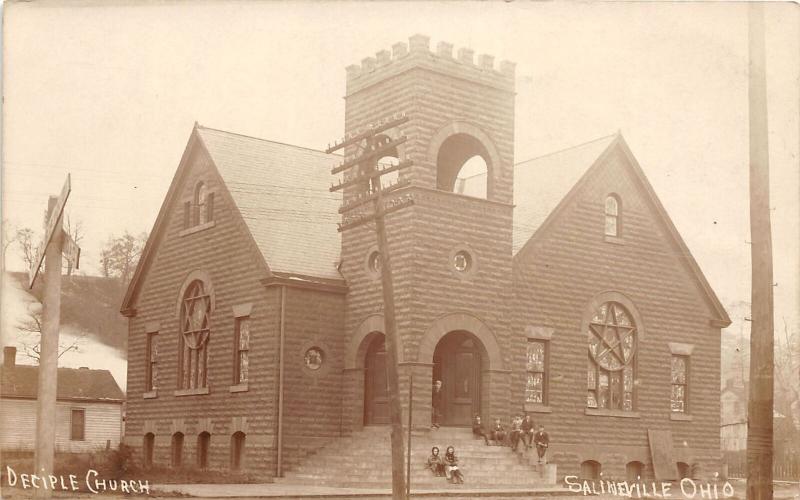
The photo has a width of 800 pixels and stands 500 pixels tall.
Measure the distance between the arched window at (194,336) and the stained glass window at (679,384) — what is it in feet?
44.3

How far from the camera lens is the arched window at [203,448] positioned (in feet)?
113

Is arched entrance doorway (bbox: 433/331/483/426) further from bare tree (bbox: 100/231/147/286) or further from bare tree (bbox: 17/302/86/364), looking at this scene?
bare tree (bbox: 17/302/86/364)

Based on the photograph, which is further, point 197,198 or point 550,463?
point 197,198

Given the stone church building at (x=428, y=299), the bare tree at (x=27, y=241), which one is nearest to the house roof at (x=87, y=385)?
the stone church building at (x=428, y=299)

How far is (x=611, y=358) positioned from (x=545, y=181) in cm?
536

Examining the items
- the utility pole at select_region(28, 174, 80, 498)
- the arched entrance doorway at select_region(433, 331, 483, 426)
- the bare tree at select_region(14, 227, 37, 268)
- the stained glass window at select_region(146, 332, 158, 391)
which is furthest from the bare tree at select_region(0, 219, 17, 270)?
the stained glass window at select_region(146, 332, 158, 391)

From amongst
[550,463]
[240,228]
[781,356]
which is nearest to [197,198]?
[240,228]

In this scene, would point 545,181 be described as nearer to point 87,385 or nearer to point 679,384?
point 679,384

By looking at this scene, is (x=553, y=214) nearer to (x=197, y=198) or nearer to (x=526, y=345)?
(x=526, y=345)

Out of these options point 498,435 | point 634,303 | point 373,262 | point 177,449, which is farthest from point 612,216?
point 177,449

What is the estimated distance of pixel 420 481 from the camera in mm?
27875

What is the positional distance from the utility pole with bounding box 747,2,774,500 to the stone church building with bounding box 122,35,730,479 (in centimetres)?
1202

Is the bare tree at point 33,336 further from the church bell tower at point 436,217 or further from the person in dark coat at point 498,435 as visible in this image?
the person in dark coat at point 498,435

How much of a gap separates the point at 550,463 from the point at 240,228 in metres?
10.3
